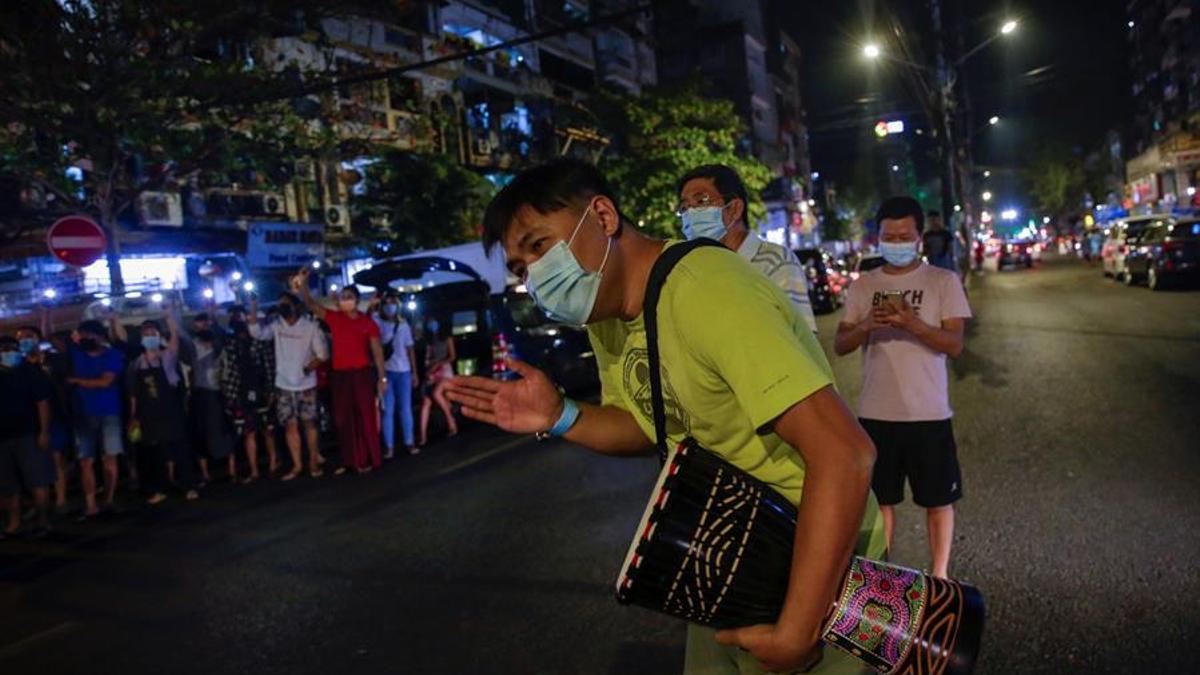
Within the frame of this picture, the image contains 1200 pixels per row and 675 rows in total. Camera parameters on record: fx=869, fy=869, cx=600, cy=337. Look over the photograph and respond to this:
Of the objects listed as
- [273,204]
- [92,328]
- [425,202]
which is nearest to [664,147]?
[425,202]

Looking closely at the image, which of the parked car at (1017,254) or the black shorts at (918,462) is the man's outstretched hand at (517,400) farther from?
the parked car at (1017,254)

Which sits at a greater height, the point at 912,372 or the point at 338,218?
the point at 338,218

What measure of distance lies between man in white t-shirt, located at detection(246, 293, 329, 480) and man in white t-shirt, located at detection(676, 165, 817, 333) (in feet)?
20.5

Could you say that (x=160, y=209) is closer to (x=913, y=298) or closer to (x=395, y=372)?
(x=395, y=372)

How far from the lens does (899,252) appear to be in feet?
13.8

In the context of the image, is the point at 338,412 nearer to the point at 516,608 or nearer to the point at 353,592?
the point at 353,592

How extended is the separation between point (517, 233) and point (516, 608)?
3.19 metres

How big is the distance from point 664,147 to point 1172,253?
50.8 ft

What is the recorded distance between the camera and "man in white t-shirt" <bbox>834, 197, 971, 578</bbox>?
158 inches

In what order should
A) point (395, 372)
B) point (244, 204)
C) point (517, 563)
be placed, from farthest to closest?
point (244, 204)
point (395, 372)
point (517, 563)

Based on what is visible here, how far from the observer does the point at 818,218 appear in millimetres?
73750

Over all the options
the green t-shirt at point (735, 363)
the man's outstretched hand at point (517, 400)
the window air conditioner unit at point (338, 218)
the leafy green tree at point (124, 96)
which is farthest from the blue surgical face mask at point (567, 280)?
the window air conditioner unit at point (338, 218)

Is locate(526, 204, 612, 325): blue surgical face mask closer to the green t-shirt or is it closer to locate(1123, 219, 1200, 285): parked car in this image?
the green t-shirt

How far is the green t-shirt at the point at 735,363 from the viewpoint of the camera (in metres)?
1.49
